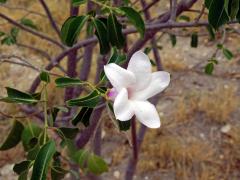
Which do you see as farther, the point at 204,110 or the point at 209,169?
the point at 204,110

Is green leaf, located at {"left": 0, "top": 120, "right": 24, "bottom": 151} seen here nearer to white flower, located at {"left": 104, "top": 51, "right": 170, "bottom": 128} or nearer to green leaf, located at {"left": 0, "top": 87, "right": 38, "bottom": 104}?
green leaf, located at {"left": 0, "top": 87, "right": 38, "bottom": 104}

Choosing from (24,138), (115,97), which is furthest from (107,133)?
(115,97)

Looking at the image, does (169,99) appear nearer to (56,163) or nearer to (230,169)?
(230,169)

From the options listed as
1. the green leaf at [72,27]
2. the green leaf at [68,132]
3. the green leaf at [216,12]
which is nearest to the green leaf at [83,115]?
the green leaf at [68,132]

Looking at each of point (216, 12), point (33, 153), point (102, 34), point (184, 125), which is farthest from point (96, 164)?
point (184, 125)

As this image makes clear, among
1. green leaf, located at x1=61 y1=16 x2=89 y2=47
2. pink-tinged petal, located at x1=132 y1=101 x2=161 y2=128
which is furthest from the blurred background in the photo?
pink-tinged petal, located at x1=132 y1=101 x2=161 y2=128

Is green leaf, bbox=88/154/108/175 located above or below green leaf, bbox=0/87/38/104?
below
